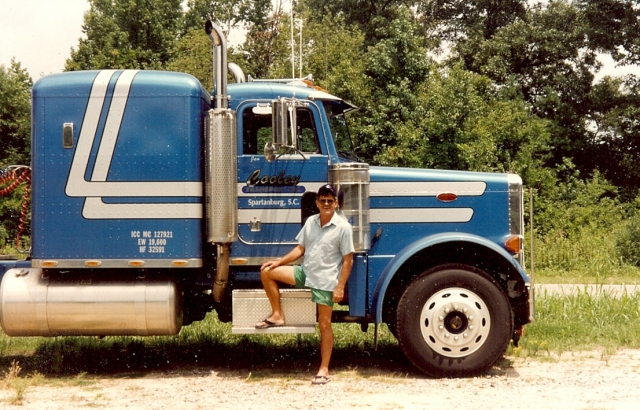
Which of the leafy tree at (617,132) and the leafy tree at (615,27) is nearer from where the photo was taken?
the leafy tree at (615,27)

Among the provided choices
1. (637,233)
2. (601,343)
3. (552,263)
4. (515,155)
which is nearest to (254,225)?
(601,343)

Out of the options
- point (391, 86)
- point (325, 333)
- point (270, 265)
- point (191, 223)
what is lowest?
point (325, 333)

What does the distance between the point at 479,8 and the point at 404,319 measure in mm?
31323

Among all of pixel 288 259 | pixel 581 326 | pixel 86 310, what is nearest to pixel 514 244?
pixel 288 259

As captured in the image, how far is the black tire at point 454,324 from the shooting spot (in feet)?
23.6

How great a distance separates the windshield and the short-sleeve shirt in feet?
2.91

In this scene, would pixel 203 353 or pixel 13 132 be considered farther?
pixel 13 132

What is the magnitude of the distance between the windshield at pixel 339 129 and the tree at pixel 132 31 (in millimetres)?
28103

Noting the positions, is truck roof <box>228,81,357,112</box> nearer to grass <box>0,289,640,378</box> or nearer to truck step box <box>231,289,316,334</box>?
truck step box <box>231,289,316,334</box>

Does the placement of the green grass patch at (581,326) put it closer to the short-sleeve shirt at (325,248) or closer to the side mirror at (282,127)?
the short-sleeve shirt at (325,248)

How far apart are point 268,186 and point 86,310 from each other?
2.00 metres

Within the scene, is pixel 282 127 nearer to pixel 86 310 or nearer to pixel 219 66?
pixel 219 66

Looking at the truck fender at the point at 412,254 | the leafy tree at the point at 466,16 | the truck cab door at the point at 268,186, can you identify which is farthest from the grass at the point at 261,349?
the leafy tree at the point at 466,16

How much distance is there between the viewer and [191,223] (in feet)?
23.6
